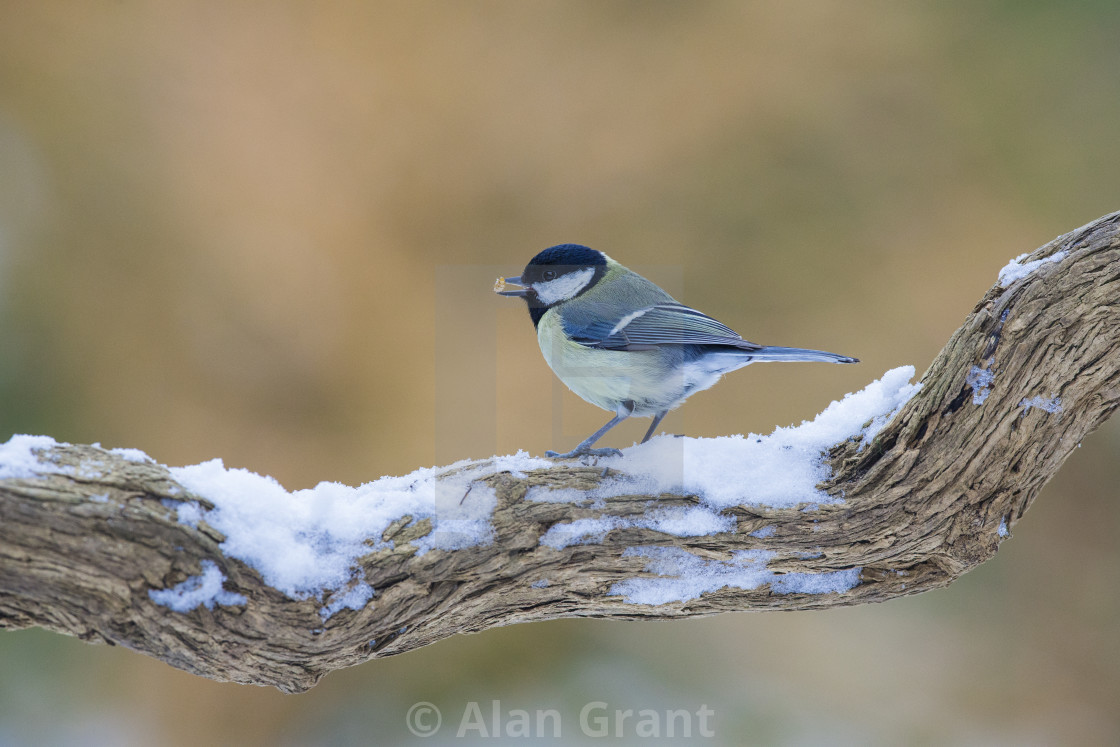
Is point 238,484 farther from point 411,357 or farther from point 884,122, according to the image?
point 884,122

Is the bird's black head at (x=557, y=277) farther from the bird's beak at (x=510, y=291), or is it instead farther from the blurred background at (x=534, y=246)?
the blurred background at (x=534, y=246)

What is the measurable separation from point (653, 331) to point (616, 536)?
2.18 feet

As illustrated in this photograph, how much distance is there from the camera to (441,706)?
11.4ft

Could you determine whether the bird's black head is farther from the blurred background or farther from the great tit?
the blurred background

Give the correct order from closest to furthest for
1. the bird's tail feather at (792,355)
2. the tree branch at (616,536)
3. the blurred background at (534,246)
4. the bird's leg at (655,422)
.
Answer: the tree branch at (616,536), the bird's tail feather at (792,355), the bird's leg at (655,422), the blurred background at (534,246)

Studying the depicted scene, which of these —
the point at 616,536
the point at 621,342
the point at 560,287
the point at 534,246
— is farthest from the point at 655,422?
the point at 534,246

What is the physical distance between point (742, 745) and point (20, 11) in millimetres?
4616

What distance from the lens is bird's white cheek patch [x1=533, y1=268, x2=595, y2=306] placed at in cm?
238

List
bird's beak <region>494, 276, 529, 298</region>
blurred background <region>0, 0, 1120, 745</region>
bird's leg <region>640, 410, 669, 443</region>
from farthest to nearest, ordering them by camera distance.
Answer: blurred background <region>0, 0, 1120, 745</region>
bird's beak <region>494, 276, 529, 298</region>
bird's leg <region>640, 410, 669, 443</region>

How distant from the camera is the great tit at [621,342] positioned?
2.15 m

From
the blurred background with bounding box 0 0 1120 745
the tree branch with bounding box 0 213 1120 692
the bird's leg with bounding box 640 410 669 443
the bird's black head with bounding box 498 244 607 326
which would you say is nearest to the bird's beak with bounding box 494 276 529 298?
the bird's black head with bounding box 498 244 607 326

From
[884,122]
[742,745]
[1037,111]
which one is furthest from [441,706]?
[1037,111]

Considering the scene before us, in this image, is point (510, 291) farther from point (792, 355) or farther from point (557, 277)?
point (792, 355)

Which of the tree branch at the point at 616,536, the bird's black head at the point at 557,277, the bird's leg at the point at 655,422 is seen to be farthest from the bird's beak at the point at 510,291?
the tree branch at the point at 616,536
